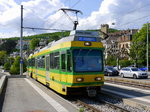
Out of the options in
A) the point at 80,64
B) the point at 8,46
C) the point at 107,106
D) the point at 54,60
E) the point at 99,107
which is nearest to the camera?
the point at 99,107

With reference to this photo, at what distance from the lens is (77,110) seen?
904cm

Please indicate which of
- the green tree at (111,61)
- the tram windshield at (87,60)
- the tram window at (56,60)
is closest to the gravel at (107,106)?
the tram windshield at (87,60)

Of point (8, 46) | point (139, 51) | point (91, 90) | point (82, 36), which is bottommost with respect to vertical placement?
point (91, 90)

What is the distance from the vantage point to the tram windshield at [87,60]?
A: 37.2ft

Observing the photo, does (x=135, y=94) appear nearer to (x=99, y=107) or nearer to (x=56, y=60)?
(x=99, y=107)

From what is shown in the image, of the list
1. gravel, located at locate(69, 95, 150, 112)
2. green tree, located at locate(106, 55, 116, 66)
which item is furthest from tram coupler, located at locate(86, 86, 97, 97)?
green tree, located at locate(106, 55, 116, 66)

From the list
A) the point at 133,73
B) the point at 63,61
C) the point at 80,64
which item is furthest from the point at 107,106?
the point at 133,73

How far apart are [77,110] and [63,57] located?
3606 millimetres

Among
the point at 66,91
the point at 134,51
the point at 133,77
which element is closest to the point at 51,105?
the point at 66,91

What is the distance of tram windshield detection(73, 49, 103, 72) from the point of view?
11.3 metres

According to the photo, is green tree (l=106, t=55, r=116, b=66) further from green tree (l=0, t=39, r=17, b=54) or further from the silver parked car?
green tree (l=0, t=39, r=17, b=54)

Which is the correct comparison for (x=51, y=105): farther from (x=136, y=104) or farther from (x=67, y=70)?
(x=136, y=104)

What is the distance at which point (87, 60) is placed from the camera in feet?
38.0

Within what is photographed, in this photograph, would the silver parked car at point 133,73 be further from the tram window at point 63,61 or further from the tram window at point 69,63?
the tram window at point 69,63
